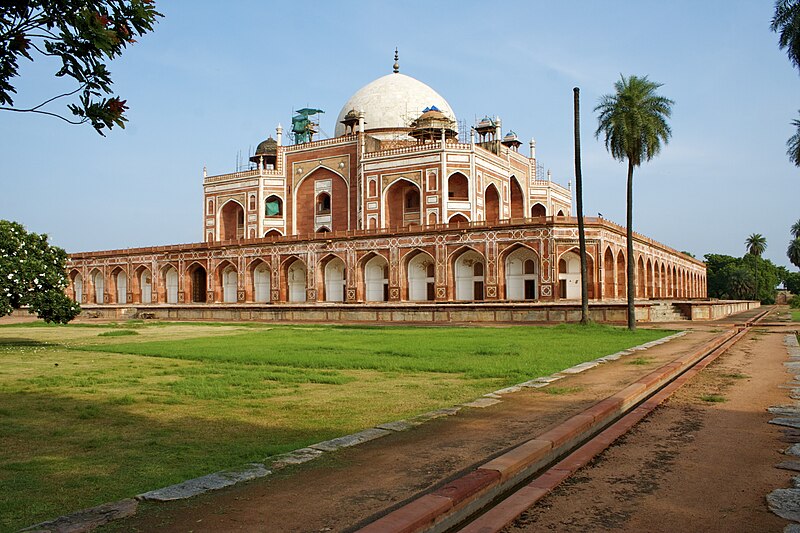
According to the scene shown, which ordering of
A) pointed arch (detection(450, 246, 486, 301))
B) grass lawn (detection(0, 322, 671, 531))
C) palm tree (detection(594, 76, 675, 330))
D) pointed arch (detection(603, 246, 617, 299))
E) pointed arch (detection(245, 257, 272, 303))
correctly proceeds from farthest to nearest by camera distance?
pointed arch (detection(245, 257, 272, 303))
pointed arch (detection(450, 246, 486, 301))
pointed arch (detection(603, 246, 617, 299))
palm tree (detection(594, 76, 675, 330))
grass lawn (detection(0, 322, 671, 531))

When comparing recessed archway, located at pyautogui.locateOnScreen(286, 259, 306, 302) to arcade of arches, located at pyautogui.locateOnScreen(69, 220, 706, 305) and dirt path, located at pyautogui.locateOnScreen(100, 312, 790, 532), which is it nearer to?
arcade of arches, located at pyautogui.locateOnScreen(69, 220, 706, 305)

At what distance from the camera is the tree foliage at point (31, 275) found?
44.3ft

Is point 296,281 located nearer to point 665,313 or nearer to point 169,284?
point 169,284

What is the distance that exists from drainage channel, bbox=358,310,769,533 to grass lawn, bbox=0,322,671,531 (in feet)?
4.86

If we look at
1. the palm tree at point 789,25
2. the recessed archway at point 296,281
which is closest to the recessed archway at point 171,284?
the recessed archway at point 296,281

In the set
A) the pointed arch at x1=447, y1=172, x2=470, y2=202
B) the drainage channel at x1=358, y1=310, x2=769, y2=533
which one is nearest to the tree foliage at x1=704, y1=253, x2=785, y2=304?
the pointed arch at x1=447, y1=172, x2=470, y2=202

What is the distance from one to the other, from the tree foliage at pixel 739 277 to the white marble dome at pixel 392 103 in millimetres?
47746

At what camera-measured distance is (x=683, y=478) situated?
4.20m

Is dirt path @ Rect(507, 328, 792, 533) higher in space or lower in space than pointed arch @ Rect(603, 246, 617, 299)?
lower

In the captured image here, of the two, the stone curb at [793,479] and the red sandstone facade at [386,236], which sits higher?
the red sandstone facade at [386,236]

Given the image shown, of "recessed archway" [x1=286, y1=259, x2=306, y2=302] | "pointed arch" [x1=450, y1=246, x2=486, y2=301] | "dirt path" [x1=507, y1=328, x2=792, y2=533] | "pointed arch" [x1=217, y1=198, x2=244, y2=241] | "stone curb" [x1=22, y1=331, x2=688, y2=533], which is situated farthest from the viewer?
"pointed arch" [x1=217, y1=198, x2=244, y2=241]

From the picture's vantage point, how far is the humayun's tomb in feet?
100

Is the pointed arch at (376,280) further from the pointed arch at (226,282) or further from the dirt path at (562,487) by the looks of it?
the dirt path at (562,487)

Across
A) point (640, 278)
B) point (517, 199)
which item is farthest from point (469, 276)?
point (517, 199)
